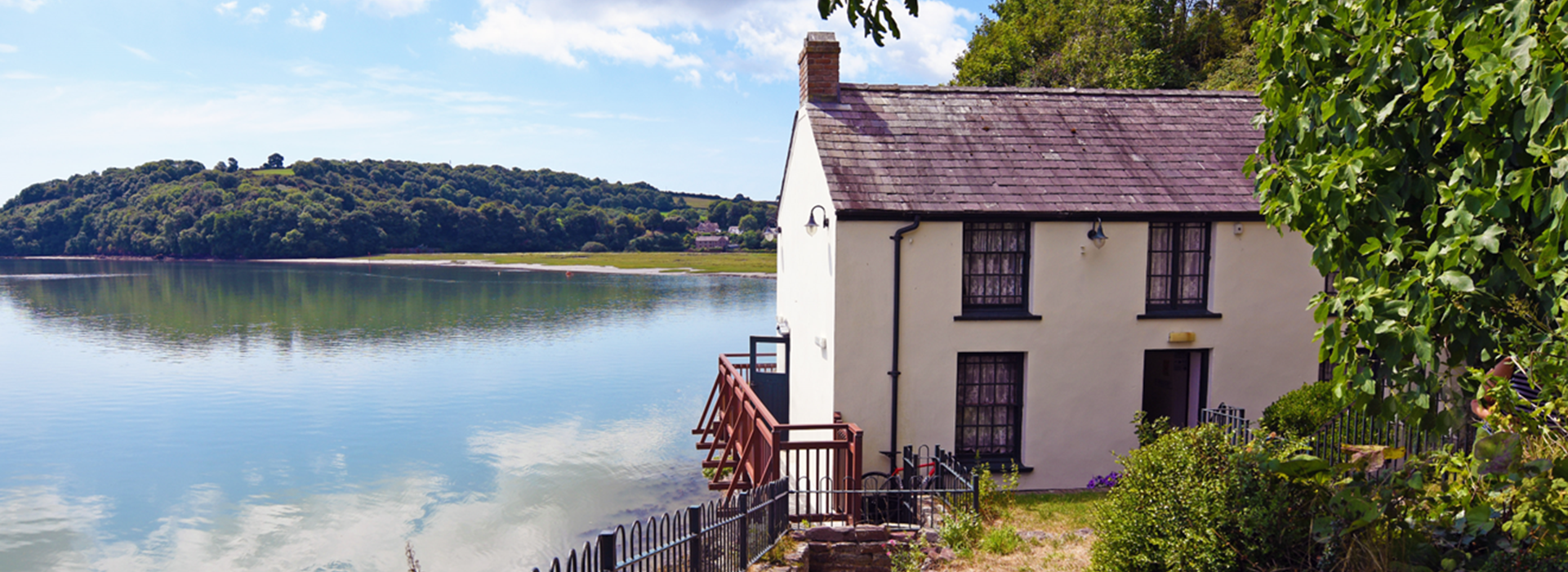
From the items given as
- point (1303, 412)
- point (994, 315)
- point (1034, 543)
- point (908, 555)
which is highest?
point (994, 315)

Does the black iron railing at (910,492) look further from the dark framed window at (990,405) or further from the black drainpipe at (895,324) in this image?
the dark framed window at (990,405)

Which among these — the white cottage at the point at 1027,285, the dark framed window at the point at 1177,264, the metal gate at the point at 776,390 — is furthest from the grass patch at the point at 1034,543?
the metal gate at the point at 776,390

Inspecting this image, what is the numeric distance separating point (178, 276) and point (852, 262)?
112269 millimetres

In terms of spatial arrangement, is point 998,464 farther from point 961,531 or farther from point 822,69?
point 822,69

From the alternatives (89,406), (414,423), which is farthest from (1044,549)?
(89,406)

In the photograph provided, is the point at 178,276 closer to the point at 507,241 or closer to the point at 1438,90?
the point at 507,241

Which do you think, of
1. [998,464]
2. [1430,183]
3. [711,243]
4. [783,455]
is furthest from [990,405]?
[711,243]

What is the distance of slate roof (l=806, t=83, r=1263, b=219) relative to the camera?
14.4 meters

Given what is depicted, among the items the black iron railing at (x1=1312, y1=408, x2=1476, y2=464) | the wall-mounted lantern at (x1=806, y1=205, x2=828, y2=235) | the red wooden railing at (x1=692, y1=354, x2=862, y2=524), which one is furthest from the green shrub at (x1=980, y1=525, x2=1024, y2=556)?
the wall-mounted lantern at (x1=806, y1=205, x2=828, y2=235)

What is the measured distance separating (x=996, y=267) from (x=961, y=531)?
205 inches

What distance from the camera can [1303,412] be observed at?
12.9 meters

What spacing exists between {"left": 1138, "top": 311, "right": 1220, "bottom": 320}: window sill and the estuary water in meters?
10.8

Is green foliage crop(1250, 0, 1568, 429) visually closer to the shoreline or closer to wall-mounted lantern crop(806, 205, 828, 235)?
wall-mounted lantern crop(806, 205, 828, 235)

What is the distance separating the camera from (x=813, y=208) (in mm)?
15461
